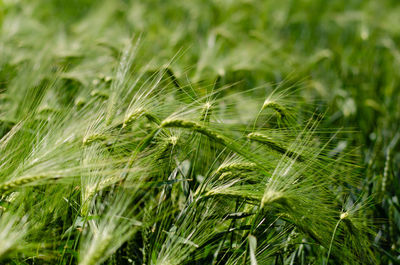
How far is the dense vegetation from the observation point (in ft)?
3.64

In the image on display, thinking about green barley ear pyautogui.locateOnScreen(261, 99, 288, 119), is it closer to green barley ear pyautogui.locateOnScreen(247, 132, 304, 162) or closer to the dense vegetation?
the dense vegetation

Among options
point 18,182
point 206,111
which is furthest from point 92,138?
point 206,111

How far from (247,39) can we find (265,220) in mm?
3036

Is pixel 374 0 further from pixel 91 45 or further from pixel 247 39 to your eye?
pixel 91 45

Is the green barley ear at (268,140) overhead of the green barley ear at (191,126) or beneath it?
beneath

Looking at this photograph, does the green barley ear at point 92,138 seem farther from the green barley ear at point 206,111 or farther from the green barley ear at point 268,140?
the green barley ear at point 268,140

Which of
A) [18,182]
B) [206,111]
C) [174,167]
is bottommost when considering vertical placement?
[174,167]

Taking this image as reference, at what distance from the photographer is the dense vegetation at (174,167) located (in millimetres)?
1109

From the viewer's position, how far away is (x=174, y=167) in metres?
1.46

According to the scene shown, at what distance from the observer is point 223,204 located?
1.34 meters

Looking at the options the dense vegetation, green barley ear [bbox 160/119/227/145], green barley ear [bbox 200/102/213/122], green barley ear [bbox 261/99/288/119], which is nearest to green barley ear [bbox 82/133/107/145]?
the dense vegetation

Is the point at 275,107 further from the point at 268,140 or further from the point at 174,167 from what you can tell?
the point at 174,167

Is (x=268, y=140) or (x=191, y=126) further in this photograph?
(x=268, y=140)

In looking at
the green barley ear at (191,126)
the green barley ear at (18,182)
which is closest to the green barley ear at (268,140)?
the green barley ear at (191,126)
